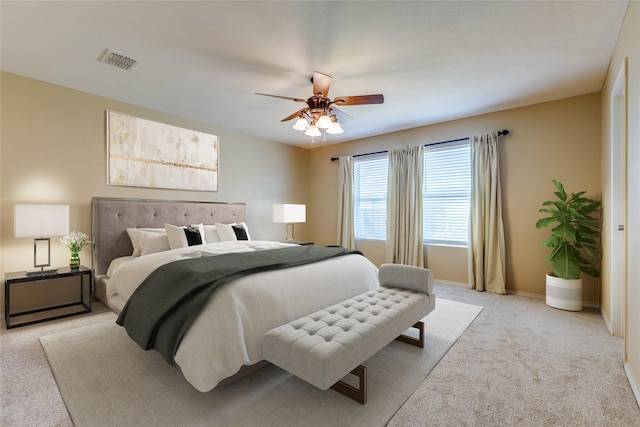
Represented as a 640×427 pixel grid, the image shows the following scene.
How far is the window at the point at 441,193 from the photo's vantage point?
462cm

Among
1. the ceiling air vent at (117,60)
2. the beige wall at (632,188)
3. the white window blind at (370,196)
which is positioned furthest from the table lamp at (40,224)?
the beige wall at (632,188)

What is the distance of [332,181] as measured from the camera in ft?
20.8

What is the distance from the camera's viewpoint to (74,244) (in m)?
3.29

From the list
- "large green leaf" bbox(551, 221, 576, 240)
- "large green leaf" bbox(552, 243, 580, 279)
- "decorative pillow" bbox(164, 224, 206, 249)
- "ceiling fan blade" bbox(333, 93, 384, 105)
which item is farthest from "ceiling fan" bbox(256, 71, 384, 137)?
"large green leaf" bbox(552, 243, 580, 279)

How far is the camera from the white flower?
10.7 feet

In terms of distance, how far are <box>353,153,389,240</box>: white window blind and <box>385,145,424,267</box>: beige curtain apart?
0.82 ft

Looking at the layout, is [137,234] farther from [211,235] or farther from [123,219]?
[211,235]

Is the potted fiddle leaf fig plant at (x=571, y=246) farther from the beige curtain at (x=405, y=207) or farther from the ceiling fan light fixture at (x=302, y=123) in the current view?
the ceiling fan light fixture at (x=302, y=123)

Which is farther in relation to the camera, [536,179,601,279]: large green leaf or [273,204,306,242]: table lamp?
[273,204,306,242]: table lamp

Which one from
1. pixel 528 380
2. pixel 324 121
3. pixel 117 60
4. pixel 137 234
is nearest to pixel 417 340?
pixel 528 380

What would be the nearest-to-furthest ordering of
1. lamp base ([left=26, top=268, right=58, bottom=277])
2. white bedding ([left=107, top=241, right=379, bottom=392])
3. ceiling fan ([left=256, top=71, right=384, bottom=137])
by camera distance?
white bedding ([left=107, top=241, right=379, bottom=392]) < ceiling fan ([left=256, top=71, right=384, bottom=137]) < lamp base ([left=26, top=268, right=58, bottom=277])

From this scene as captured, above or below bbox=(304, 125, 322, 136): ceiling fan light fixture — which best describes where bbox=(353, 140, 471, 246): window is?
below

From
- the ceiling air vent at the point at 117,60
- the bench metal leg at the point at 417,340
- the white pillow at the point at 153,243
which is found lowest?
the bench metal leg at the point at 417,340

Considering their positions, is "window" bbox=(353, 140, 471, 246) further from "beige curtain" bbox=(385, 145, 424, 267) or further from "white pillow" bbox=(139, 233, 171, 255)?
"white pillow" bbox=(139, 233, 171, 255)
